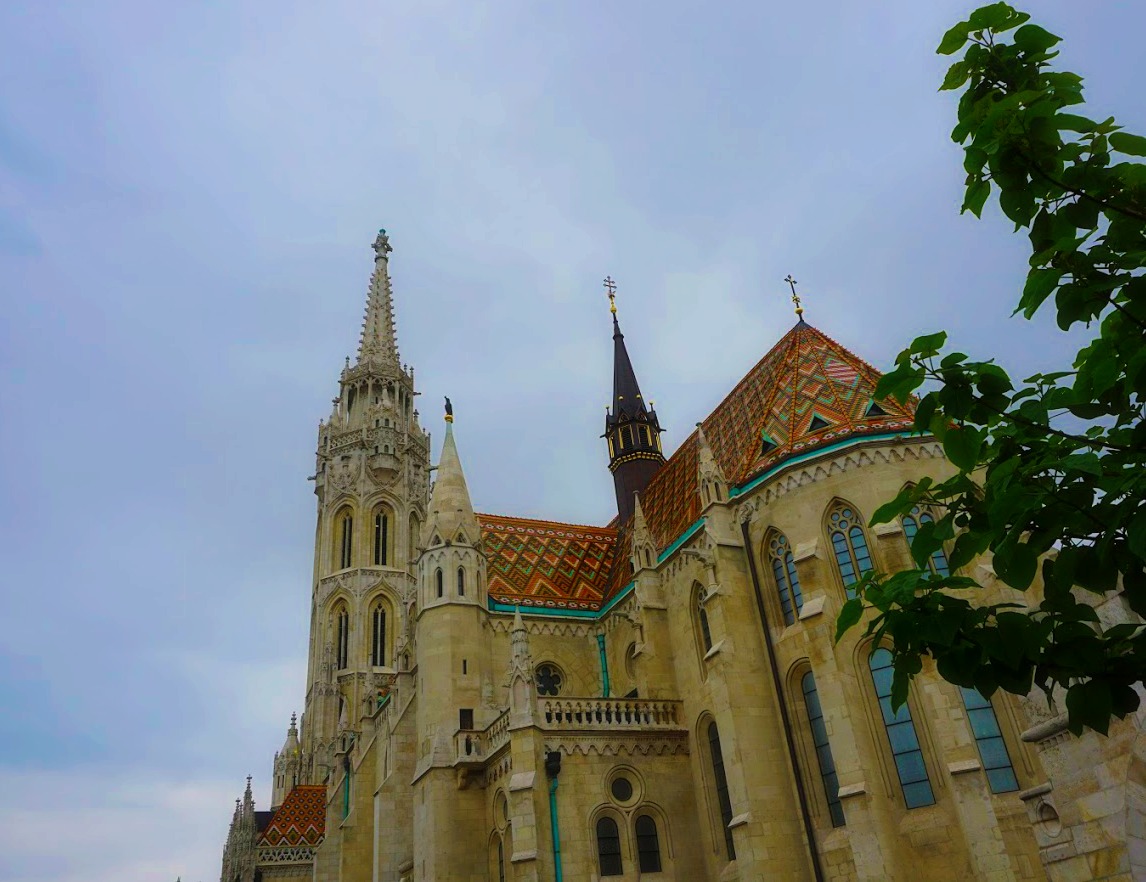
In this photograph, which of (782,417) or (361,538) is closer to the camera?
(782,417)

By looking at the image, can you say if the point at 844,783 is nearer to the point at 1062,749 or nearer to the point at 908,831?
the point at 908,831

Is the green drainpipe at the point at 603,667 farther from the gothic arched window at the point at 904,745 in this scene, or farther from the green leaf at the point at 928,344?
the green leaf at the point at 928,344

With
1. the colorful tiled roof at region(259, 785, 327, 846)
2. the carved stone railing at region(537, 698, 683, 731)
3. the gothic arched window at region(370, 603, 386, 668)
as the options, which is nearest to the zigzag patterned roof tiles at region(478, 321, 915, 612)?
the carved stone railing at region(537, 698, 683, 731)

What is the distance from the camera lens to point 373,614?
52875mm

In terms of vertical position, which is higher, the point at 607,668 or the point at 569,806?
the point at 607,668

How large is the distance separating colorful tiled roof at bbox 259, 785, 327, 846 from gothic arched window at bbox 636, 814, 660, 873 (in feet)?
90.9

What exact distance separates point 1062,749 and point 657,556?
18452 millimetres

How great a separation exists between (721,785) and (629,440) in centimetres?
1744

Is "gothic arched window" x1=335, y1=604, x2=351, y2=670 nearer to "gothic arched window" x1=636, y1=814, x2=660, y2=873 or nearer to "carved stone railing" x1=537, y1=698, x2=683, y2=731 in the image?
"carved stone railing" x1=537, y1=698, x2=683, y2=731

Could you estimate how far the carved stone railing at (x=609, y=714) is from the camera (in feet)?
71.4

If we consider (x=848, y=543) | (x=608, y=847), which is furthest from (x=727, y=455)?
(x=608, y=847)

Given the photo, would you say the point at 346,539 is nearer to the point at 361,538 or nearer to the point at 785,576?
the point at 361,538

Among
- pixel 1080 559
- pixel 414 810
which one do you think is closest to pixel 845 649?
pixel 414 810

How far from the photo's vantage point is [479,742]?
24.3 m
